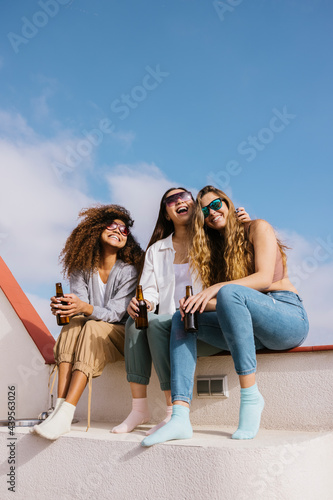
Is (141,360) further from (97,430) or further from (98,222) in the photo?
(98,222)

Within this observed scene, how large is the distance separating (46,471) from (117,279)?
5.18 ft

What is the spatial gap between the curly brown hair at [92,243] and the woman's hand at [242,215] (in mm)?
1063

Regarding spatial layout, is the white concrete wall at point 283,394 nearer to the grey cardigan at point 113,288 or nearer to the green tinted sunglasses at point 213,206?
the grey cardigan at point 113,288

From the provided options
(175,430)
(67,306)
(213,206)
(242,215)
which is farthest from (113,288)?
(175,430)

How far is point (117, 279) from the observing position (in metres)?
3.99

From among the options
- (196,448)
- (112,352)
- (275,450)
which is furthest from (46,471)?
(275,450)

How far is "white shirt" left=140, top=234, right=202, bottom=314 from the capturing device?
11.7ft

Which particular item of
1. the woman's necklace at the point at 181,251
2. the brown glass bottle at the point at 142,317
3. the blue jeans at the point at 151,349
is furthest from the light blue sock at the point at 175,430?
the woman's necklace at the point at 181,251

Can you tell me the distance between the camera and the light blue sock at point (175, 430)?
8.23 ft

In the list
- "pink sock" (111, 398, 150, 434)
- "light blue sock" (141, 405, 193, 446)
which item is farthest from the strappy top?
"pink sock" (111, 398, 150, 434)

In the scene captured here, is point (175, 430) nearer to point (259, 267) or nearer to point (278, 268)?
point (259, 267)

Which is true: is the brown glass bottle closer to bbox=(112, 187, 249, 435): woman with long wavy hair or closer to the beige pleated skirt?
bbox=(112, 187, 249, 435): woman with long wavy hair

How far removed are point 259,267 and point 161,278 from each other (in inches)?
35.3

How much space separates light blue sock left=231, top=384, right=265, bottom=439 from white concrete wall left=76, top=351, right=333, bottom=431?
60 cm
